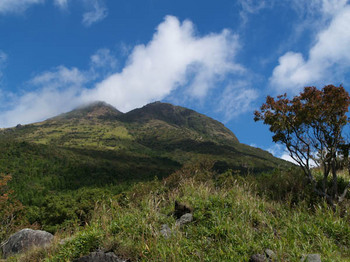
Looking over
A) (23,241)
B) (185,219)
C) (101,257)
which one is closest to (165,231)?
(185,219)

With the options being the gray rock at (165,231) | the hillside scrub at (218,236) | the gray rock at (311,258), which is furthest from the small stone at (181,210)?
the gray rock at (311,258)

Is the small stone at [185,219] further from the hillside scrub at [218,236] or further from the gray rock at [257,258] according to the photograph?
the gray rock at [257,258]

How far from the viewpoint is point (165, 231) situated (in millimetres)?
5883

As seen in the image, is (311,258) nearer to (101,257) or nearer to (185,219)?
(185,219)

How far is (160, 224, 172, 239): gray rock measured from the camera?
5.65 m

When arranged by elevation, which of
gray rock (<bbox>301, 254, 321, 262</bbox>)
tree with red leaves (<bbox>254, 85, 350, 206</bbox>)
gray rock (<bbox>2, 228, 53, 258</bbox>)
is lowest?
gray rock (<bbox>2, 228, 53, 258</bbox>)

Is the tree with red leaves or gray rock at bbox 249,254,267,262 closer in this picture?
gray rock at bbox 249,254,267,262

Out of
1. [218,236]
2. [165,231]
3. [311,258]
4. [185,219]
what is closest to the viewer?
[311,258]

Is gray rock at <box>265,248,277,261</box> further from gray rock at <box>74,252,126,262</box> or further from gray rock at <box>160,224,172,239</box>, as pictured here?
gray rock at <box>74,252,126,262</box>

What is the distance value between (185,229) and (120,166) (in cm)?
13966

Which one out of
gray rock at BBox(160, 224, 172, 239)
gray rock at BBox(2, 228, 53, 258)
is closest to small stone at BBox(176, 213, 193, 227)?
gray rock at BBox(160, 224, 172, 239)

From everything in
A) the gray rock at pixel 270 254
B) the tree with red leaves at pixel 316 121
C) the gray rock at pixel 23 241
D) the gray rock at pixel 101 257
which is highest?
the tree with red leaves at pixel 316 121

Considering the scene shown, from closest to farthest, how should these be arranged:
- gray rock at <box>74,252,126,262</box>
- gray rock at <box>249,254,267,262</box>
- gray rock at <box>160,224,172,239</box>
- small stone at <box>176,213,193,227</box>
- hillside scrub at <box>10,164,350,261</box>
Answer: gray rock at <box>249,254,267,262</box> < hillside scrub at <box>10,164,350,261</box> < gray rock at <box>74,252,126,262</box> < gray rock at <box>160,224,172,239</box> < small stone at <box>176,213,193,227</box>

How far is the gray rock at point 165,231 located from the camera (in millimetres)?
5650
